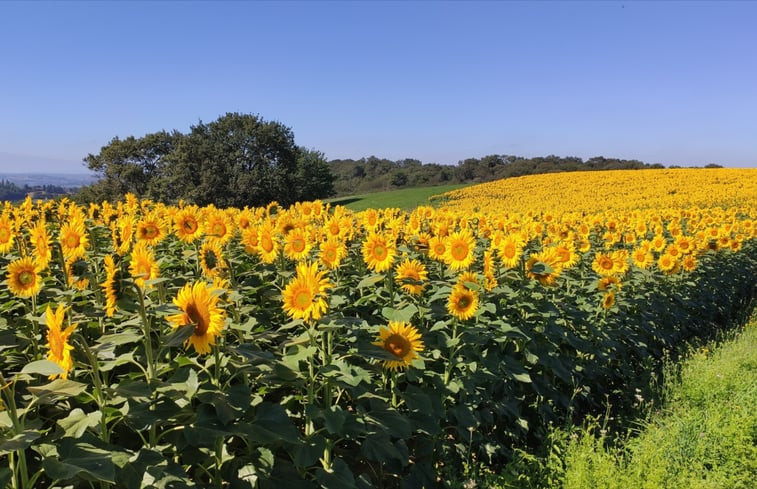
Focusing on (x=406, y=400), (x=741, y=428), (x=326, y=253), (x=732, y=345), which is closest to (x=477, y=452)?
(x=406, y=400)

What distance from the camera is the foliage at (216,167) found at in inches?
1644

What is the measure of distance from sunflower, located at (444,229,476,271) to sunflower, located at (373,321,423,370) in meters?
1.15

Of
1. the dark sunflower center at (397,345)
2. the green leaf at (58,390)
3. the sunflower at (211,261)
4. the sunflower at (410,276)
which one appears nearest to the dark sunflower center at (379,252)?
the sunflower at (410,276)

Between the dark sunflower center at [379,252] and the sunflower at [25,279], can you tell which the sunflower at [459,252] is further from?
the sunflower at [25,279]

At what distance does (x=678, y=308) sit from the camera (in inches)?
273

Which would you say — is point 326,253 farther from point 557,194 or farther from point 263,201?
point 263,201

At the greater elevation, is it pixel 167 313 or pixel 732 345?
pixel 167 313

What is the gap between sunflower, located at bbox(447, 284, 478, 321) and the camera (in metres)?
3.34

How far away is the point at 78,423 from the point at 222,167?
43761mm

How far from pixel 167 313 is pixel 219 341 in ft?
0.93

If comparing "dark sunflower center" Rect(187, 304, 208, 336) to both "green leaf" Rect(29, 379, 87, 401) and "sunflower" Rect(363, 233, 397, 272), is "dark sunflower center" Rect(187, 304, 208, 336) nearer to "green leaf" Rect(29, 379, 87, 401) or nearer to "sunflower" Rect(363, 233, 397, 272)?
"green leaf" Rect(29, 379, 87, 401)

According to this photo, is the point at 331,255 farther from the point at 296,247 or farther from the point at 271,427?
the point at 271,427

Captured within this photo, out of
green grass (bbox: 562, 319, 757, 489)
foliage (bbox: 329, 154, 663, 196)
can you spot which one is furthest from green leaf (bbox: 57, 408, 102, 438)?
foliage (bbox: 329, 154, 663, 196)

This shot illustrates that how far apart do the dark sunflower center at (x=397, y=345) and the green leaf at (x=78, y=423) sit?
1447 millimetres
